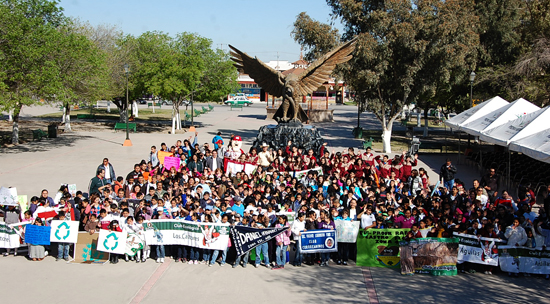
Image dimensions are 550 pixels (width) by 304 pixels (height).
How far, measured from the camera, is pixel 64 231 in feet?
32.3

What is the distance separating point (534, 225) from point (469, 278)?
1.78m

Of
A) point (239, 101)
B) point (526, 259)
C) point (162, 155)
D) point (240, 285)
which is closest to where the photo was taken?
→ point (240, 285)

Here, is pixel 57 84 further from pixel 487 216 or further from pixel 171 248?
pixel 487 216

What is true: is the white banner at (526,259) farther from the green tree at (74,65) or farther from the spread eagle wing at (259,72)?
the green tree at (74,65)

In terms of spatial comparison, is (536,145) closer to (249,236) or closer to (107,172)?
(249,236)

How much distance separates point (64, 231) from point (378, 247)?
6.46 m

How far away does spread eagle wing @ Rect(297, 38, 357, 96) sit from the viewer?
56.6 ft

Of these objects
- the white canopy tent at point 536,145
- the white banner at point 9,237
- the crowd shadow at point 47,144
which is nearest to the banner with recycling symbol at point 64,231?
the white banner at point 9,237

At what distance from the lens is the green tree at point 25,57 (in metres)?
21.5

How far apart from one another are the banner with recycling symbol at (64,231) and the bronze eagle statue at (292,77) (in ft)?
31.6

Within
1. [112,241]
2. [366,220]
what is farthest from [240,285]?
[366,220]

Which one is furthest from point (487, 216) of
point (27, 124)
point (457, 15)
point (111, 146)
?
point (27, 124)

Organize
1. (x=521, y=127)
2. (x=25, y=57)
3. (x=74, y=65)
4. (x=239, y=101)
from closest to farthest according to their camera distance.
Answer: (x=521, y=127), (x=25, y=57), (x=74, y=65), (x=239, y=101)

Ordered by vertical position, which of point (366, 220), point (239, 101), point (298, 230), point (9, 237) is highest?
point (239, 101)
